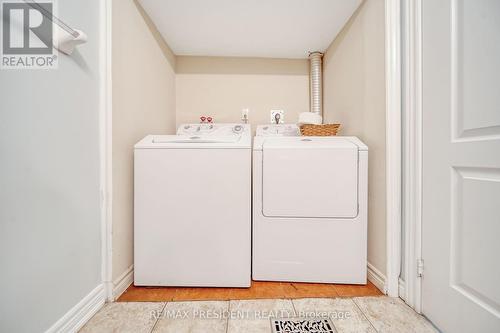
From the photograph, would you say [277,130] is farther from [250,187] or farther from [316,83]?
[250,187]

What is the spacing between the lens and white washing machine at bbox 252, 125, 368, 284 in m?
1.39

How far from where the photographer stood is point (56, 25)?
90cm

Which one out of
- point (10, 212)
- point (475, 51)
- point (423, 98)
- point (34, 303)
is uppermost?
point (475, 51)

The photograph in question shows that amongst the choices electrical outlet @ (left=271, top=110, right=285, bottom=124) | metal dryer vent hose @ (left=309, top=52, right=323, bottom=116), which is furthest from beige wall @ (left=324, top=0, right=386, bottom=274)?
electrical outlet @ (left=271, top=110, right=285, bottom=124)

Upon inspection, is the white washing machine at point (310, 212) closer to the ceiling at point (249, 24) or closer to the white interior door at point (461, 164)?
the white interior door at point (461, 164)

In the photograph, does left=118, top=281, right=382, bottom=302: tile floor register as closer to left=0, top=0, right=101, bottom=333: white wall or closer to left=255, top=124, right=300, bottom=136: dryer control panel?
left=0, top=0, right=101, bottom=333: white wall

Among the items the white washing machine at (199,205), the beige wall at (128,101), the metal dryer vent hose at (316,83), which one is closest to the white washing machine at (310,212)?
the white washing machine at (199,205)

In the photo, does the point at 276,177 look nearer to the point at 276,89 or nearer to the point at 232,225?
the point at 232,225

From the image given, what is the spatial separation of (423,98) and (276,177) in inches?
33.9

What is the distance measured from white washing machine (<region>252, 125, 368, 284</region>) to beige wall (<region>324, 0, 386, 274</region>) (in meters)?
0.09

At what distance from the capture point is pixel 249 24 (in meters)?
1.84

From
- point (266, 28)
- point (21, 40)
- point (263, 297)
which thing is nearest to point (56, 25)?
point (21, 40)

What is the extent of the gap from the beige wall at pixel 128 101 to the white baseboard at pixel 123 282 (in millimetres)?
29

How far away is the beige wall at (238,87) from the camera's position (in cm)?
243
